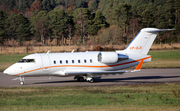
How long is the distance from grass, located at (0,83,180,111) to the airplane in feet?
12.8

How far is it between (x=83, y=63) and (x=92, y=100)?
7.82 m

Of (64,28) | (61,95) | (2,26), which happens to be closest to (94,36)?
(64,28)

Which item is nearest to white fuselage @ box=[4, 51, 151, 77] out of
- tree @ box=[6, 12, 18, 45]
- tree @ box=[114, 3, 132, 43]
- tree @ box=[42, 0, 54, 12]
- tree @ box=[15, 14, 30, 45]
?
tree @ box=[114, 3, 132, 43]

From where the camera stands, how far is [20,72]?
2050cm

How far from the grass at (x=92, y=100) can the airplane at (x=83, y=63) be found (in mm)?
3902

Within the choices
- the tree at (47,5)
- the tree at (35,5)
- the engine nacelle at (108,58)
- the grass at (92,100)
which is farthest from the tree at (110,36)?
the tree at (47,5)

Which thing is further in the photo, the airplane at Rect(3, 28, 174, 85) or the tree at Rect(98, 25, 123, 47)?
the tree at Rect(98, 25, 123, 47)

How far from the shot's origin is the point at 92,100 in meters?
14.2

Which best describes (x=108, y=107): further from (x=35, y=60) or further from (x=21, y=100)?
(x=35, y=60)

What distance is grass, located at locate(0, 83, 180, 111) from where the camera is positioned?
41.8 feet

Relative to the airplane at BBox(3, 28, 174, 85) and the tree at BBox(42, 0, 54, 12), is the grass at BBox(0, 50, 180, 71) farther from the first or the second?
the tree at BBox(42, 0, 54, 12)

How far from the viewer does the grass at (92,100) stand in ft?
41.8

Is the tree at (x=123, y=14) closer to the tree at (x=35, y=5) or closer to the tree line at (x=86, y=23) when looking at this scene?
the tree line at (x=86, y=23)

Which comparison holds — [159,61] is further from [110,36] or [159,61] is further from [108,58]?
[110,36]
